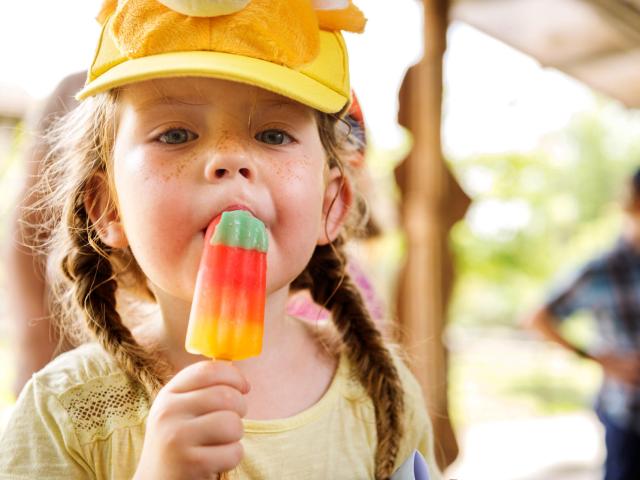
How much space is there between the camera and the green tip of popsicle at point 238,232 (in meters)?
0.87

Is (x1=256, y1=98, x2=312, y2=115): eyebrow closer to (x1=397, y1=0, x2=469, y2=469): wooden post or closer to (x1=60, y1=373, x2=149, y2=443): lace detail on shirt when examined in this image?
(x1=60, y1=373, x2=149, y2=443): lace detail on shirt

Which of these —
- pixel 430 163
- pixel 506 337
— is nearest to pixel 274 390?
pixel 430 163

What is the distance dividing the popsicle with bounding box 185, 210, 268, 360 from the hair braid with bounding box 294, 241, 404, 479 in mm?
443

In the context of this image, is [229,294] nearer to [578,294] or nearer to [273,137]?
[273,137]

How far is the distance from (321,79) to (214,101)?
17 cm

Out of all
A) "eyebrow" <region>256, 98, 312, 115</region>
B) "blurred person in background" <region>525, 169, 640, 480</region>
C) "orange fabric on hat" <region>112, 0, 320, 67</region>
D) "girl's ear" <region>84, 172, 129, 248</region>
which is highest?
"orange fabric on hat" <region>112, 0, 320, 67</region>

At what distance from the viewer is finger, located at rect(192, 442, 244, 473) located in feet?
2.74

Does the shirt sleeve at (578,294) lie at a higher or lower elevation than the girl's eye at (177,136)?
lower

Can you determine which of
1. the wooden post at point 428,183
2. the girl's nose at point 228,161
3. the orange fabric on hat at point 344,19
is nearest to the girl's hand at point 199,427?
the girl's nose at point 228,161

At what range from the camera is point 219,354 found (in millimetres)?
854

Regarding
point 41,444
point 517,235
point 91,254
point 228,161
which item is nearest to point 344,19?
point 228,161

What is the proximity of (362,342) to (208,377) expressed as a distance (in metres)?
0.55

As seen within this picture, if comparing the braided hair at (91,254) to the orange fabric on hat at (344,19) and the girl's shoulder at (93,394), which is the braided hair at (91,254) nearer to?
the girl's shoulder at (93,394)

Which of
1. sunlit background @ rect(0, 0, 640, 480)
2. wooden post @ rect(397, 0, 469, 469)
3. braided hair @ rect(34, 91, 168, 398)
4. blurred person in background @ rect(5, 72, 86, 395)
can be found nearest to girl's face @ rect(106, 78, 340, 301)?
braided hair @ rect(34, 91, 168, 398)
